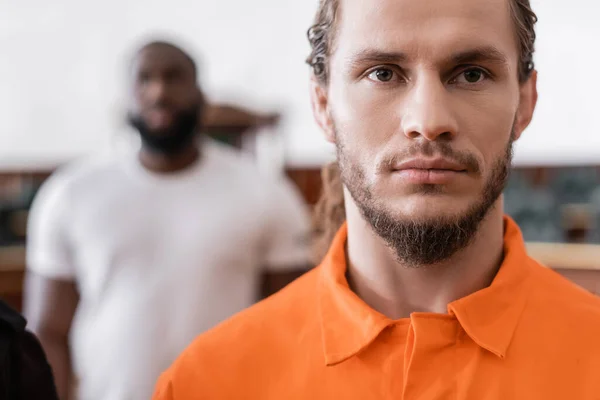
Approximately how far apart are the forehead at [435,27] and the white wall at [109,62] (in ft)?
14.1

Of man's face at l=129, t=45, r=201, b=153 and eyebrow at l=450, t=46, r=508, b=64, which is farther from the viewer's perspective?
man's face at l=129, t=45, r=201, b=153

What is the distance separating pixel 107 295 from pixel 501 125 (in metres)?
1.31

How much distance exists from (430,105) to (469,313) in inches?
11.4

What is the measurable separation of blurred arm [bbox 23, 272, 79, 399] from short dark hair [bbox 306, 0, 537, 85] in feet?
3.91

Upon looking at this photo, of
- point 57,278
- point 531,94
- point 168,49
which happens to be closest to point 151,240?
point 57,278

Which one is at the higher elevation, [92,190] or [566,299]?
[566,299]

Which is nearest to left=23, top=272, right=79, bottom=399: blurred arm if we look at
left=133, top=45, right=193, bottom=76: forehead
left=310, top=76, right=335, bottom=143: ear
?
left=133, top=45, right=193, bottom=76: forehead

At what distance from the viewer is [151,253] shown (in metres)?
1.97

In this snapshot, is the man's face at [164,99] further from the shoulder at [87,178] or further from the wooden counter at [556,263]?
the wooden counter at [556,263]

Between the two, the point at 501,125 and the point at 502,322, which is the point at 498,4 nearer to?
the point at 501,125

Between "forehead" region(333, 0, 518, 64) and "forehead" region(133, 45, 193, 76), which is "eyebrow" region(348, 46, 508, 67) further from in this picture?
"forehead" region(133, 45, 193, 76)

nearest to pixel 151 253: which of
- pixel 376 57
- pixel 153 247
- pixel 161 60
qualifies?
pixel 153 247

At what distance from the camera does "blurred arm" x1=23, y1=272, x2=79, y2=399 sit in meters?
2.03

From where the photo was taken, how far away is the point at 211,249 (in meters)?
1.97
